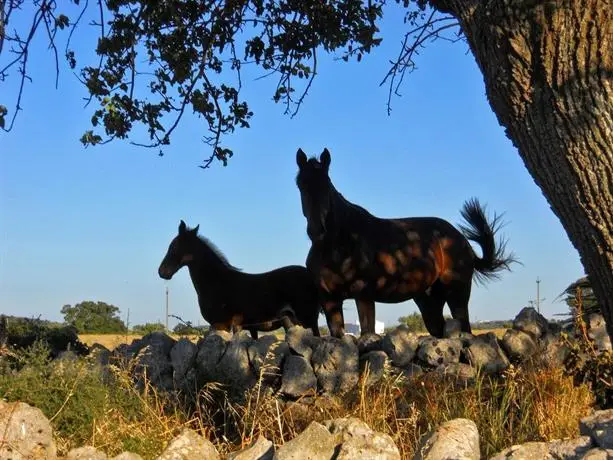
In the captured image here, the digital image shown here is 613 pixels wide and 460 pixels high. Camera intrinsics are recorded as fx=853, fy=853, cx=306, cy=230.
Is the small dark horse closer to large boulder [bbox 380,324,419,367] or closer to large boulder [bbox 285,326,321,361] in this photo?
large boulder [bbox 285,326,321,361]

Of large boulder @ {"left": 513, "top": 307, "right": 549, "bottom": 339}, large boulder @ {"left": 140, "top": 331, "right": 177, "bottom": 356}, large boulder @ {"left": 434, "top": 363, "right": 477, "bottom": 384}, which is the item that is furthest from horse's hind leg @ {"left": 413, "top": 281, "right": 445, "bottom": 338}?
large boulder @ {"left": 140, "top": 331, "right": 177, "bottom": 356}

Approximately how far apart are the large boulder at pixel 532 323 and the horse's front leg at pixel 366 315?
54.5 inches

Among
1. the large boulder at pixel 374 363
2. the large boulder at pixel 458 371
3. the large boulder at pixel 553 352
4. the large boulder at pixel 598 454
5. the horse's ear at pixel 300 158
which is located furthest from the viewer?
the horse's ear at pixel 300 158

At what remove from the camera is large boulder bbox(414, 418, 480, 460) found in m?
3.58

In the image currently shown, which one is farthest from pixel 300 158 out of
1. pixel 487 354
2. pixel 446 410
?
pixel 446 410

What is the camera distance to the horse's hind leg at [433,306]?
9250mm

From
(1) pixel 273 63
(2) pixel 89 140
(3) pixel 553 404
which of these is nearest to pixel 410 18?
(1) pixel 273 63

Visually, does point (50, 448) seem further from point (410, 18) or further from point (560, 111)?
point (410, 18)

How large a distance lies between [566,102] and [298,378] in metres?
4.20

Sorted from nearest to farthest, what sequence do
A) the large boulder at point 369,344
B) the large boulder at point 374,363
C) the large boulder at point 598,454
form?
the large boulder at point 598,454 → the large boulder at point 374,363 → the large boulder at point 369,344

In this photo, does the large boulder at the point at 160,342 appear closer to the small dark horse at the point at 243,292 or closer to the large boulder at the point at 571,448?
the small dark horse at the point at 243,292

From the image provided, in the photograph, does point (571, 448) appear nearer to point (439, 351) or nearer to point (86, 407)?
point (86, 407)

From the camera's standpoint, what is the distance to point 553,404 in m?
5.73

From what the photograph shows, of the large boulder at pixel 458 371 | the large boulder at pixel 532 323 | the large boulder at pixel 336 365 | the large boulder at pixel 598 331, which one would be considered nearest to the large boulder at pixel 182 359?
the large boulder at pixel 336 365
